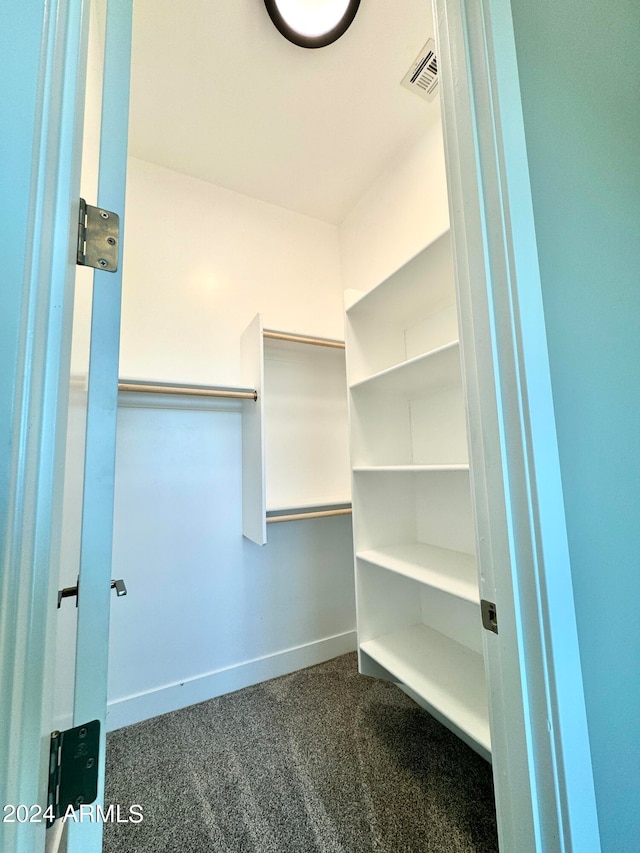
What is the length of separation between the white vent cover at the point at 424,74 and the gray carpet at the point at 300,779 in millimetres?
2811

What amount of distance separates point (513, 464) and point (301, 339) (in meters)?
1.52

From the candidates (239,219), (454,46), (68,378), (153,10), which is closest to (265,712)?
(68,378)

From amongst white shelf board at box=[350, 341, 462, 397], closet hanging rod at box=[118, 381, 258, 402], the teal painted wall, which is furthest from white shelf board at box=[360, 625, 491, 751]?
closet hanging rod at box=[118, 381, 258, 402]

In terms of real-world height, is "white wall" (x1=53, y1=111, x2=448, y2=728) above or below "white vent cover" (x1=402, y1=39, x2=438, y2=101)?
below

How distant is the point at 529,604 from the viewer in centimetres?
58

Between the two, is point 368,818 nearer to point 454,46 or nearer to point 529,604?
point 529,604

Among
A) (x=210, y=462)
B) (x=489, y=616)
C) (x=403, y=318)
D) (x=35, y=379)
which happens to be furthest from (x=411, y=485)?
(x=35, y=379)

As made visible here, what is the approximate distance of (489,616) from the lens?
649mm

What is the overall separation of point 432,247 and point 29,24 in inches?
47.4

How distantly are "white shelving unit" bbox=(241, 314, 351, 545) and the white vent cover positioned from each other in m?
1.22

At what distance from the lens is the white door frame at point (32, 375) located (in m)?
0.31

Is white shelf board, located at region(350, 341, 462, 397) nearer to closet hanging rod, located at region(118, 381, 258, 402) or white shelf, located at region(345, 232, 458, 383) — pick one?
white shelf, located at region(345, 232, 458, 383)

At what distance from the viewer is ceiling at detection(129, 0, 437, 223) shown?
1352 mm

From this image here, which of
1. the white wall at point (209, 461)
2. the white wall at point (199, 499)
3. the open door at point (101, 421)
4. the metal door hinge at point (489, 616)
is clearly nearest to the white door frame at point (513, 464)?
the metal door hinge at point (489, 616)
